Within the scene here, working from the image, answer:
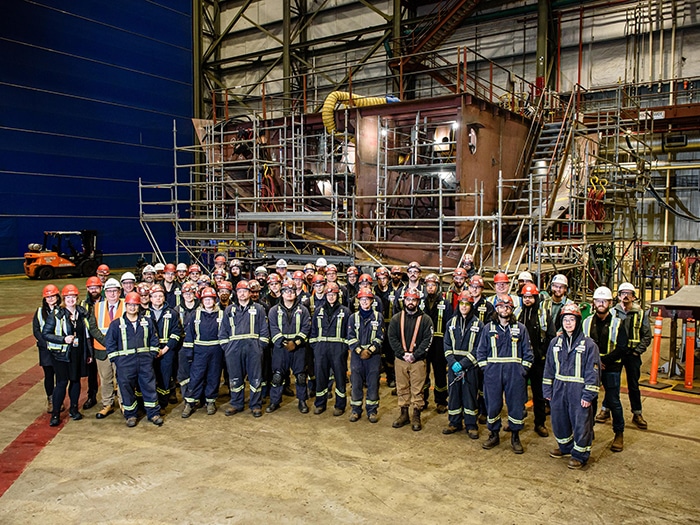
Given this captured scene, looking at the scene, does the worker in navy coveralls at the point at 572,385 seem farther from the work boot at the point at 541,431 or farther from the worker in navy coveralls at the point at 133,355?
the worker in navy coveralls at the point at 133,355

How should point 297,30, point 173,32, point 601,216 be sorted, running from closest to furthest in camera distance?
point 601,216, point 297,30, point 173,32

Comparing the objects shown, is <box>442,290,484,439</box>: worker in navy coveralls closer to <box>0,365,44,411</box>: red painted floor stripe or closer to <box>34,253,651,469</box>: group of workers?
<box>34,253,651,469</box>: group of workers

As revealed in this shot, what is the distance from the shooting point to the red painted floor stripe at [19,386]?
885 centimetres

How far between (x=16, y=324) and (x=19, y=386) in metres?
6.15

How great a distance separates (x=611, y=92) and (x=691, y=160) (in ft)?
11.7

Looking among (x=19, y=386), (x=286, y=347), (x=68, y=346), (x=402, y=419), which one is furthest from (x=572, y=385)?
(x=19, y=386)

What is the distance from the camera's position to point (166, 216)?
16.6 meters

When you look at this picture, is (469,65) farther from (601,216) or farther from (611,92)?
(601,216)

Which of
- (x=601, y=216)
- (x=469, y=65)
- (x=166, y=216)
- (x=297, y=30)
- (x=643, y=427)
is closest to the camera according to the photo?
(x=643, y=427)

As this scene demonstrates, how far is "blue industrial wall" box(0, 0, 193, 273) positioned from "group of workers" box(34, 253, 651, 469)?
1985 centimetres

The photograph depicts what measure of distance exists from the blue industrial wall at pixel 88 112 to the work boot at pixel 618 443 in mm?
25631

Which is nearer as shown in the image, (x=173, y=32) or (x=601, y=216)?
(x=601, y=216)

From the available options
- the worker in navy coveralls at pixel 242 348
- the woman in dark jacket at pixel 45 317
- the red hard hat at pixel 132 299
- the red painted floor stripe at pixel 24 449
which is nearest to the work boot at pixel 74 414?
the red painted floor stripe at pixel 24 449

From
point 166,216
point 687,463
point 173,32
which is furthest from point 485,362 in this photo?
point 173,32
